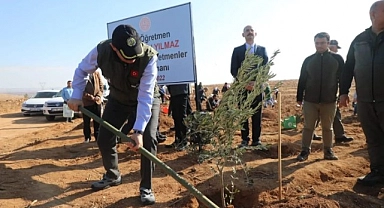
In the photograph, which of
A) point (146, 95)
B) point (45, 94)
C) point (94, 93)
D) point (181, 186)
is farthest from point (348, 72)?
point (45, 94)

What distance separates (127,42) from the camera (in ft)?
10.2

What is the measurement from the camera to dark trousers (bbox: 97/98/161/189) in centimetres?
363

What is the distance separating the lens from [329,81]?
4988 millimetres

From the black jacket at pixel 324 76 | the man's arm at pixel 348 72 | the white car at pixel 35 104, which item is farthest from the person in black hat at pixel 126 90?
the white car at pixel 35 104

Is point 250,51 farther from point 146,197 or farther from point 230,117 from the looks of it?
point 146,197

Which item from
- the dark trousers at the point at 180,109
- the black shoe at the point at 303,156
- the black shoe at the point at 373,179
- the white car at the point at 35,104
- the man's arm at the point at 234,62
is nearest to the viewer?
the black shoe at the point at 373,179

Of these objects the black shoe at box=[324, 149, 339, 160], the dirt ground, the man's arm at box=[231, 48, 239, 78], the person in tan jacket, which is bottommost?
the dirt ground

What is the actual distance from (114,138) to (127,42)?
133 cm

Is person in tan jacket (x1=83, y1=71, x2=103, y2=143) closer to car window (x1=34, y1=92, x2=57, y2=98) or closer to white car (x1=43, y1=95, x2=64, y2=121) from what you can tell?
white car (x1=43, y1=95, x2=64, y2=121)

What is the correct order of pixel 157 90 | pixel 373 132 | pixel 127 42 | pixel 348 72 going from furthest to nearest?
pixel 348 72
pixel 373 132
pixel 157 90
pixel 127 42

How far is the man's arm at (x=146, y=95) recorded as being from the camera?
3211mm

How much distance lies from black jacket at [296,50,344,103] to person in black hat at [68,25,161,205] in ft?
8.25

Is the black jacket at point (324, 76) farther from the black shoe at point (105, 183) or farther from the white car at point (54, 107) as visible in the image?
the white car at point (54, 107)

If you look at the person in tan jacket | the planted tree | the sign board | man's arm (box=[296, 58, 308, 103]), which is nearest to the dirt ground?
the planted tree
